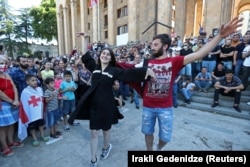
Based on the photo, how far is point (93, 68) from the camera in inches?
127

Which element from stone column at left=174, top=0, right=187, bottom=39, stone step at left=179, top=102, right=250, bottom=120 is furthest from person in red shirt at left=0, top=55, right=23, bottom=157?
stone column at left=174, top=0, right=187, bottom=39

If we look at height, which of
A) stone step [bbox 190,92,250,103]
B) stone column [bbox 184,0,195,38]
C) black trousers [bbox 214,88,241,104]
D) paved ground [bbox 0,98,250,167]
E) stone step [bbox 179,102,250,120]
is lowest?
paved ground [bbox 0,98,250,167]

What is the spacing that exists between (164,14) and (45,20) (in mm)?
31566

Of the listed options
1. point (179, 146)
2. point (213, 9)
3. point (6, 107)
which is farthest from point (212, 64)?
point (213, 9)

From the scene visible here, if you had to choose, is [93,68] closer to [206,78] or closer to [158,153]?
[158,153]

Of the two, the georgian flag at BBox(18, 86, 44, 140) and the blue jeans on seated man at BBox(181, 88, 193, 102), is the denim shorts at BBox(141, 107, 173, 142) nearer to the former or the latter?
the georgian flag at BBox(18, 86, 44, 140)

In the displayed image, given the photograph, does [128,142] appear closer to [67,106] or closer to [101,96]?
[101,96]

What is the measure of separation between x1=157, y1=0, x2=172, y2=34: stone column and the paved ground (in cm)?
1414

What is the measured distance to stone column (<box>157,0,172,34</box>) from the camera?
58.6 feet

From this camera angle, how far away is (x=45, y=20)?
40375 millimetres

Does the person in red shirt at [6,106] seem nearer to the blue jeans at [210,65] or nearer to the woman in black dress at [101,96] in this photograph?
the woman in black dress at [101,96]

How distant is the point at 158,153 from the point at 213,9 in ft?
50.5

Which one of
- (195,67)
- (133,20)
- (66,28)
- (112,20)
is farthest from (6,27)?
(195,67)

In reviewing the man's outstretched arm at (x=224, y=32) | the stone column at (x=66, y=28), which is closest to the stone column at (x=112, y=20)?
the stone column at (x=66, y=28)
